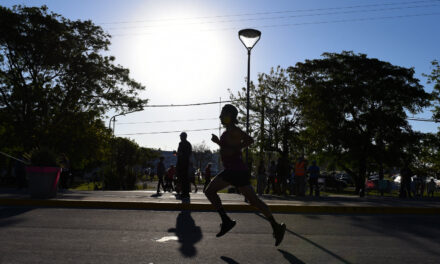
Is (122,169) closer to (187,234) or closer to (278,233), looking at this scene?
(187,234)

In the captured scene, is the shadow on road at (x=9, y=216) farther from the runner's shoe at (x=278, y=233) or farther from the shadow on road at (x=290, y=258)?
the shadow on road at (x=290, y=258)

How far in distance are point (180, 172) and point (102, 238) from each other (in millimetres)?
5555

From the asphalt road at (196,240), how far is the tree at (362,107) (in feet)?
80.1

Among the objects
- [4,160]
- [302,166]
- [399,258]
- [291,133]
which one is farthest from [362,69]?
[4,160]

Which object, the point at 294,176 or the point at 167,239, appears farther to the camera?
the point at 294,176

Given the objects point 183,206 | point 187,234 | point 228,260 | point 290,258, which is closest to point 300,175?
point 183,206

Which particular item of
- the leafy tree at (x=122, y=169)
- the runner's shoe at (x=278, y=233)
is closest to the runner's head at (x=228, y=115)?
the runner's shoe at (x=278, y=233)

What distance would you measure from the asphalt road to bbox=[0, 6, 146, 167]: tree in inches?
697

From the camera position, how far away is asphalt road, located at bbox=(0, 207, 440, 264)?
3533 millimetres

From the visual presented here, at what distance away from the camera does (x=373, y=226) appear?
5820 millimetres

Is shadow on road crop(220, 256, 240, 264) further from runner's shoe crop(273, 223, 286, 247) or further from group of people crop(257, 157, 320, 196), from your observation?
group of people crop(257, 157, 320, 196)

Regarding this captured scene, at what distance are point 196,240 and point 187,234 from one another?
0.39 metres

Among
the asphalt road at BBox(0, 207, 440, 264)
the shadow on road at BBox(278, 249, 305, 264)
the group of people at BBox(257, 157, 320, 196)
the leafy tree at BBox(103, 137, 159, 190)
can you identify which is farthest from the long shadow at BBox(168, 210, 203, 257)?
the leafy tree at BBox(103, 137, 159, 190)

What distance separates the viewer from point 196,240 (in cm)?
436
